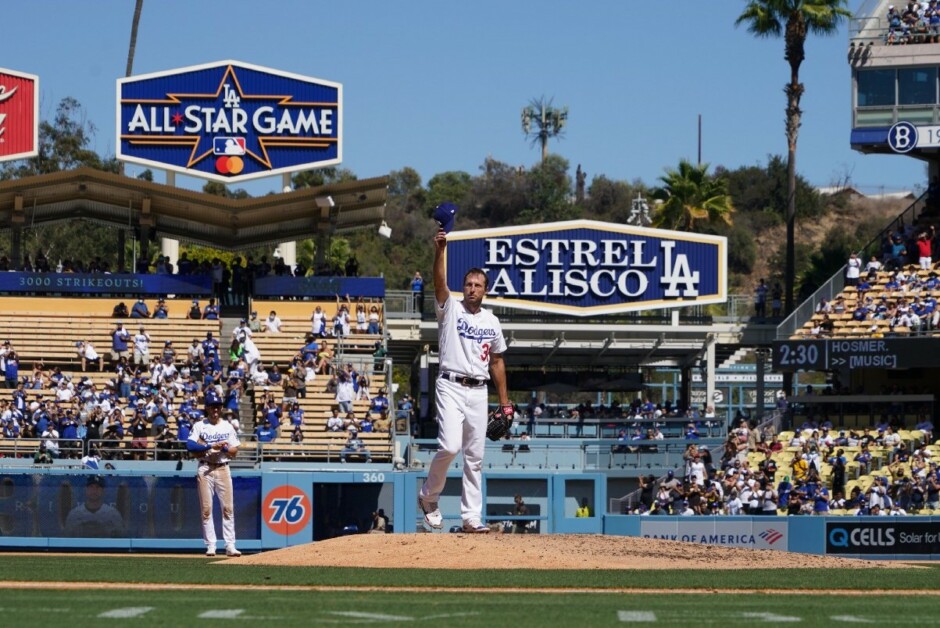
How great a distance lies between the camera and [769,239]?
342 feet

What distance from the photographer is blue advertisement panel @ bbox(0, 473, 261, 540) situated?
1128 inches

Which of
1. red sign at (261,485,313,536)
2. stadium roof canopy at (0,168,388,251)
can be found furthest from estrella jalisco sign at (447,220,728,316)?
red sign at (261,485,313,536)

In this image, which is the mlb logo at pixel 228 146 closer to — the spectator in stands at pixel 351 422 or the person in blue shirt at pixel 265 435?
the spectator in stands at pixel 351 422

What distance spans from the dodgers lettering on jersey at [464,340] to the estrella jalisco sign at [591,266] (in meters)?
30.0

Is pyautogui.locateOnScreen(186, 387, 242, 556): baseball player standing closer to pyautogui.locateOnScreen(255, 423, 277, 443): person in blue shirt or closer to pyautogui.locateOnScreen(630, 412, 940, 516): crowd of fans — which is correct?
pyautogui.locateOnScreen(630, 412, 940, 516): crowd of fans

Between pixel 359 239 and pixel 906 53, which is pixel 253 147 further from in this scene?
pixel 359 239

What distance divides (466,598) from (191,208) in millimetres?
31082

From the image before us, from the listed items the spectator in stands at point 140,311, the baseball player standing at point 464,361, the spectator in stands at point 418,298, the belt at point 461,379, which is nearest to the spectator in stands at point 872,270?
the spectator in stands at point 418,298

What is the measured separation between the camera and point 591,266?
147 ft

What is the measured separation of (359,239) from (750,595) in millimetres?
83692

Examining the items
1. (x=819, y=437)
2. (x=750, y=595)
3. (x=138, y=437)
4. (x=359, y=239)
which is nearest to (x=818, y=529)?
(x=819, y=437)

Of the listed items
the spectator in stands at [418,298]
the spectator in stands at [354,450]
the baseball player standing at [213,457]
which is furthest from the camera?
the spectator in stands at [418,298]

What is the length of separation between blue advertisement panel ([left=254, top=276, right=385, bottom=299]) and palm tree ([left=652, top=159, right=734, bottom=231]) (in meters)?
17.9

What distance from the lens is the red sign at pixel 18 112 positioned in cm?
4291
